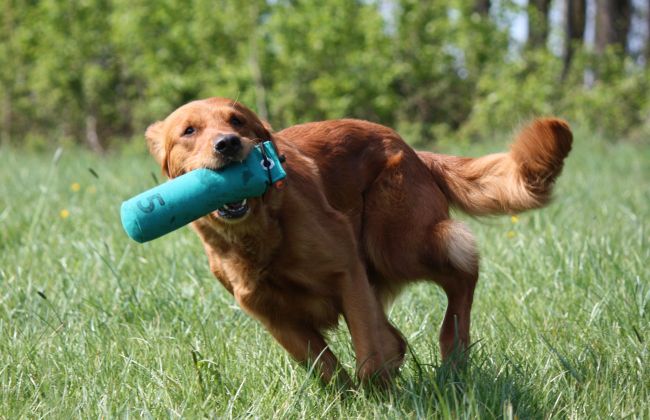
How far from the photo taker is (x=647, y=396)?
9.57 ft

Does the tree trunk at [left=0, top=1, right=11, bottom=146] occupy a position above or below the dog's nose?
below

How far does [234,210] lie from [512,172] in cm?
148

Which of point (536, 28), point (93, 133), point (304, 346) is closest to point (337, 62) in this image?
point (536, 28)

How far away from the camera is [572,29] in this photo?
62.5ft

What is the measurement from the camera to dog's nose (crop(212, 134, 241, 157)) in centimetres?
312

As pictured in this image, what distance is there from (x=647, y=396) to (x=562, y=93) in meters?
12.8

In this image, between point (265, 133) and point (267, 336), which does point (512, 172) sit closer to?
point (265, 133)

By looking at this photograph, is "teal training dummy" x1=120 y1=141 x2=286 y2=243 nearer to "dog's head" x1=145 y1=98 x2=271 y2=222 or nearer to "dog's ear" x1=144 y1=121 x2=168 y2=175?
"dog's head" x1=145 y1=98 x2=271 y2=222

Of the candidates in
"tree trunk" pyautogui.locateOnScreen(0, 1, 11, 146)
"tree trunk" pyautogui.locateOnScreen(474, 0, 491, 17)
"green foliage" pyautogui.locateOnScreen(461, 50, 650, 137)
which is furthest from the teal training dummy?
"tree trunk" pyautogui.locateOnScreen(0, 1, 11, 146)

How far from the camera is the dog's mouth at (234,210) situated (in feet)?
10.6

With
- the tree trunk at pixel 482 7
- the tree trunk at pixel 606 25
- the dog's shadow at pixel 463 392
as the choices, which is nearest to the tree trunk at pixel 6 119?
the tree trunk at pixel 482 7

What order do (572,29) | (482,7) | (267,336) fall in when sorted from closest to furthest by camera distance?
(267,336) → (482,7) → (572,29)

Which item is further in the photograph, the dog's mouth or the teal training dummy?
the dog's mouth

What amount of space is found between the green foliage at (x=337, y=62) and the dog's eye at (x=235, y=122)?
35.8 ft
